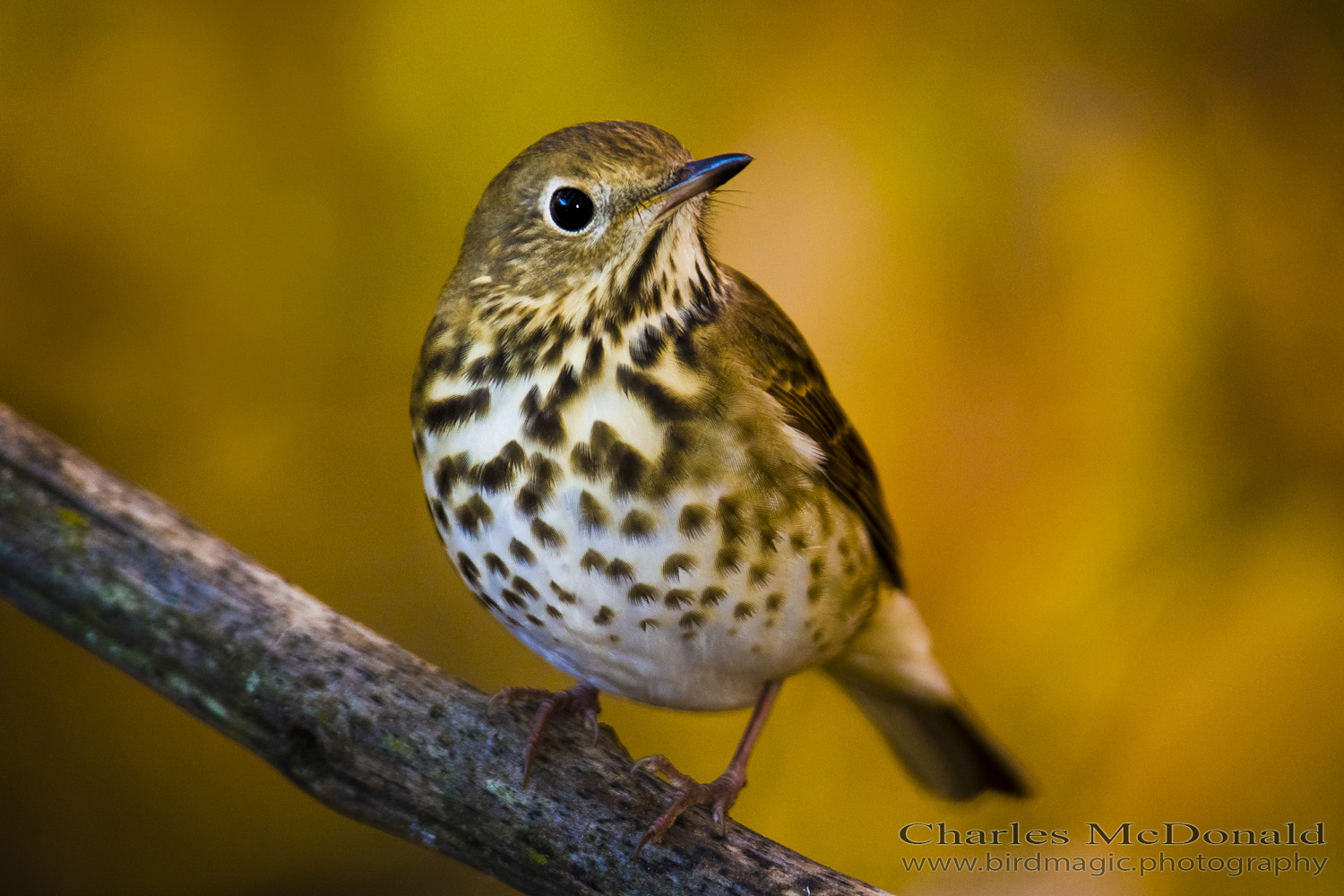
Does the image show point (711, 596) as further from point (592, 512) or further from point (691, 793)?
point (691, 793)

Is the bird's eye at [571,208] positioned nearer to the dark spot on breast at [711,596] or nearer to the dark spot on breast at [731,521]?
the dark spot on breast at [731,521]

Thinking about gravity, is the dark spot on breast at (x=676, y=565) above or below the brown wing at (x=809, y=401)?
below

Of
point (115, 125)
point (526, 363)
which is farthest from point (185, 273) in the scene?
point (526, 363)

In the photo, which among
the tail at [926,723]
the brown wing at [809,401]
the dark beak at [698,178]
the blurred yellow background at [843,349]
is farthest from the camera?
the blurred yellow background at [843,349]

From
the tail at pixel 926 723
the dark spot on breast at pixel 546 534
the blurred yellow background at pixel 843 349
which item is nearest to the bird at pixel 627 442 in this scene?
the dark spot on breast at pixel 546 534

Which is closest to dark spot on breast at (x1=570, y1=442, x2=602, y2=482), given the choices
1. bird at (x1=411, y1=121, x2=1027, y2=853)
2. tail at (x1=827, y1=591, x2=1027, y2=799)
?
bird at (x1=411, y1=121, x2=1027, y2=853)

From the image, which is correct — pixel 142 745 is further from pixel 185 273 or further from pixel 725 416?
pixel 725 416

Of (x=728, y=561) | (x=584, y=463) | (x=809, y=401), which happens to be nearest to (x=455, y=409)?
(x=584, y=463)
